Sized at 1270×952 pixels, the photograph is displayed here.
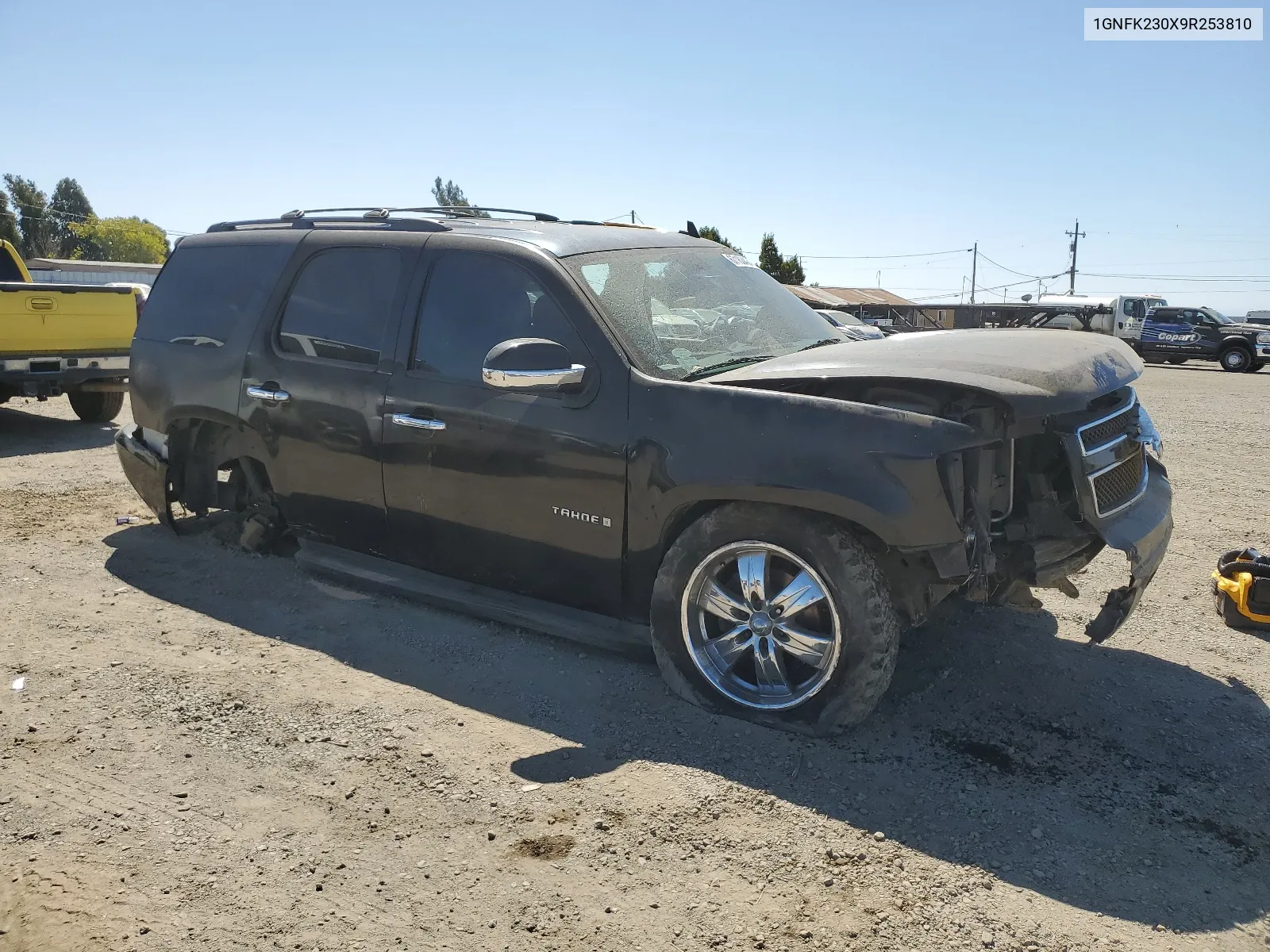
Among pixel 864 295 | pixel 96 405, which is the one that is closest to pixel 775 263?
pixel 864 295

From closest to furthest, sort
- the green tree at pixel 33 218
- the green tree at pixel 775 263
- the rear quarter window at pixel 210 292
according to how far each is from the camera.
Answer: the rear quarter window at pixel 210 292 → the green tree at pixel 775 263 → the green tree at pixel 33 218

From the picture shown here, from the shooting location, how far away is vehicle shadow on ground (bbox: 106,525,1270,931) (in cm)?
286

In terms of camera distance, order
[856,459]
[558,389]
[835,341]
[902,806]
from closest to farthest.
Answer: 1. [902,806]
2. [856,459]
3. [558,389]
4. [835,341]

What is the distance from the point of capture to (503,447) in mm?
4105

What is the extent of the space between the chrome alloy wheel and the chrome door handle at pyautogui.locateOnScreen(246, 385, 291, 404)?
2391mm

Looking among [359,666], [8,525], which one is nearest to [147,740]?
[359,666]

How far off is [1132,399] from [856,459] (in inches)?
60.2

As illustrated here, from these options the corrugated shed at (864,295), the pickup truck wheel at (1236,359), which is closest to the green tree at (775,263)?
the corrugated shed at (864,295)

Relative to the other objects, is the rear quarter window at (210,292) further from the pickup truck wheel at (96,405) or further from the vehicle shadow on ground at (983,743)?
the pickup truck wheel at (96,405)

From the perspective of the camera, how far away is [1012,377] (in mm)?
3377

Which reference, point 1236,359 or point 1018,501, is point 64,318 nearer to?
point 1018,501

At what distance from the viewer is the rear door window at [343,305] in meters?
4.61

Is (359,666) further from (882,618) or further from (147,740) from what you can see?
Answer: (882,618)

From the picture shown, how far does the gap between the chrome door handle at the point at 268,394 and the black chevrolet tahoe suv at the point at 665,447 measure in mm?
16
